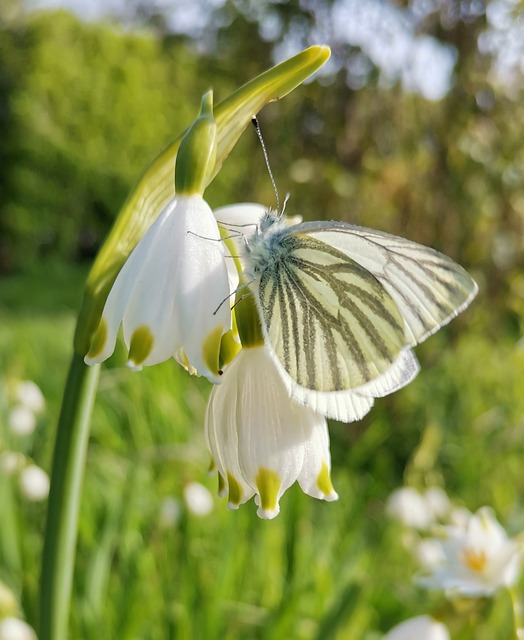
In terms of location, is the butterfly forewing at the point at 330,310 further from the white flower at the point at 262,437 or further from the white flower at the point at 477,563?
the white flower at the point at 477,563

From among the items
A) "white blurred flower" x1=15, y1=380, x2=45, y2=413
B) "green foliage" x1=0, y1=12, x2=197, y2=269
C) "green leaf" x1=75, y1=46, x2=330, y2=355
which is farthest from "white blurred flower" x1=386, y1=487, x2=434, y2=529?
"green foliage" x1=0, y1=12, x2=197, y2=269

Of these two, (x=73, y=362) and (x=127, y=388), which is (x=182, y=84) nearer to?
(x=127, y=388)

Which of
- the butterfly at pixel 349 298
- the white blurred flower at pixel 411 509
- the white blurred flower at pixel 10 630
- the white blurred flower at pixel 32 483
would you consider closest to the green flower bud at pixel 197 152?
the butterfly at pixel 349 298

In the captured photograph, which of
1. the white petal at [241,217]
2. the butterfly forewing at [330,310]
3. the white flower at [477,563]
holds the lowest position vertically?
the white flower at [477,563]

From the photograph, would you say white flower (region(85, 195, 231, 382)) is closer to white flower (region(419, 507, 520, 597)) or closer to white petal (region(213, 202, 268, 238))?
white petal (region(213, 202, 268, 238))

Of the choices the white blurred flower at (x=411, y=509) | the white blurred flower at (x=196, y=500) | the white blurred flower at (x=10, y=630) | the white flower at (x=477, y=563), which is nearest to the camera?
the white flower at (x=477, y=563)
